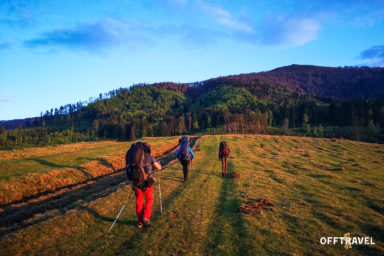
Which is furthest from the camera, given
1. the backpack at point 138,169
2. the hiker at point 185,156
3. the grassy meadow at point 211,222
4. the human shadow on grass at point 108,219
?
the hiker at point 185,156

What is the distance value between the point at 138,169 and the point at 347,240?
823cm

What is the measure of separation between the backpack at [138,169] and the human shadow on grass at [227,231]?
3276 mm

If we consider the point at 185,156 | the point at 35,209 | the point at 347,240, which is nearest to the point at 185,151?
the point at 185,156

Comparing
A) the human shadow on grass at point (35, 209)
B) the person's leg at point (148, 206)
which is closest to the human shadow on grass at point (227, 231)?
the person's leg at point (148, 206)

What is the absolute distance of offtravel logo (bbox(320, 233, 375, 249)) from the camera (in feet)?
23.4

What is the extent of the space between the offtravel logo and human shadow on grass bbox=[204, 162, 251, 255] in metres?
2.83

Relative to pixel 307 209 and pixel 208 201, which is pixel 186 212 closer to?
pixel 208 201

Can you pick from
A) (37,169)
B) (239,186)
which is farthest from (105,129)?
(239,186)

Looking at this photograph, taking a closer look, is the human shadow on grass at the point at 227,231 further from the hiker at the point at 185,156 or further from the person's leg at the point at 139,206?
the hiker at the point at 185,156

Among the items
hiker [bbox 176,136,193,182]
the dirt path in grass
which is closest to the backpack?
the dirt path in grass

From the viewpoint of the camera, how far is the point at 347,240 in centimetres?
731

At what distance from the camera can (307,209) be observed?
410 inches

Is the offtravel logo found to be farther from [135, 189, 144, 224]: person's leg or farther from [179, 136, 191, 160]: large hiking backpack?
[179, 136, 191, 160]: large hiking backpack

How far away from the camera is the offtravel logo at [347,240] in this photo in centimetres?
712
